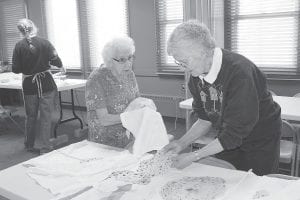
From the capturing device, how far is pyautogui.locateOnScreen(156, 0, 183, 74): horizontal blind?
15.4ft

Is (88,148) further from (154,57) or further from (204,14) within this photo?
(154,57)

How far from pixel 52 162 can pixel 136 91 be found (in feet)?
2.62

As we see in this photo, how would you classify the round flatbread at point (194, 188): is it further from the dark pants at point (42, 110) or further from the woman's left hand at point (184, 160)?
the dark pants at point (42, 110)

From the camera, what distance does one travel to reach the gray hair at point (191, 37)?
4.35 ft

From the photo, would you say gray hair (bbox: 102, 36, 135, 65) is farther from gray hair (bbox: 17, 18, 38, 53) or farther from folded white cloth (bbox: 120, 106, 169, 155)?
gray hair (bbox: 17, 18, 38, 53)

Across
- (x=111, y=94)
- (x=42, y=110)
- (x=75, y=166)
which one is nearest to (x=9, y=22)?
(x=42, y=110)

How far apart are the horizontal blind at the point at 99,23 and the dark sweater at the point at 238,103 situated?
3792 millimetres

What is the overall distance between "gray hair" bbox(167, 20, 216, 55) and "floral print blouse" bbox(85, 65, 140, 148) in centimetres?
76

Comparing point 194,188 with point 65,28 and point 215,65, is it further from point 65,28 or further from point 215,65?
point 65,28

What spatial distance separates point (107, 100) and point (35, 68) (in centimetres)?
191

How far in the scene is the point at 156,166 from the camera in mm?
1477

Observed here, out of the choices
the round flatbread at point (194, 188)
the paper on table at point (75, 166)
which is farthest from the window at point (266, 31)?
the round flatbread at point (194, 188)

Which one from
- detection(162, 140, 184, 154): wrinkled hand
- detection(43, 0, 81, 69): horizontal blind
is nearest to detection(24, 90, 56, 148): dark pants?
detection(43, 0, 81, 69): horizontal blind

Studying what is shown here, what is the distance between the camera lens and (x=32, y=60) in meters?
3.64
